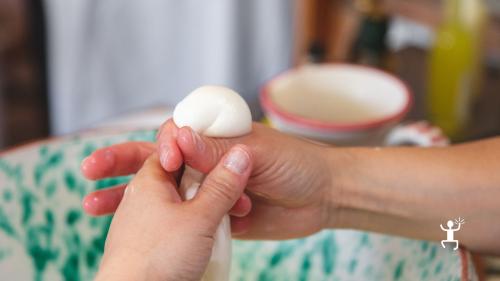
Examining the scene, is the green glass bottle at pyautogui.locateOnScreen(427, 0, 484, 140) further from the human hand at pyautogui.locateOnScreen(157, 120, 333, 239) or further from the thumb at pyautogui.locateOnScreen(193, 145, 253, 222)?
the thumb at pyautogui.locateOnScreen(193, 145, 253, 222)

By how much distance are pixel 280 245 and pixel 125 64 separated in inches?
32.4

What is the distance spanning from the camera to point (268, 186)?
50 cm

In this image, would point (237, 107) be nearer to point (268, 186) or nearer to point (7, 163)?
point (268, 186)

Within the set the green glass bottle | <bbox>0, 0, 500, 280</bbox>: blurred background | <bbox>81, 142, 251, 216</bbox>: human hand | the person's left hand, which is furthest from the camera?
<bbox>0, 0, 500, 280</bbox>: blurred background

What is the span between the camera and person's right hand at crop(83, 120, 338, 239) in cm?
45

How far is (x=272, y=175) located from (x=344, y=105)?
0.90ft

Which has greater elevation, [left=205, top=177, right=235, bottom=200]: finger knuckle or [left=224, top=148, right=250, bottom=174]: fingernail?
[left=224, top=148, right=250, bottom=174]: fingernail

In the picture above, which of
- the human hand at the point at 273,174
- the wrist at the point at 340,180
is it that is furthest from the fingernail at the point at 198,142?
the wrist at the point at 340,180

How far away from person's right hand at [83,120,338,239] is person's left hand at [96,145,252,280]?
2cm

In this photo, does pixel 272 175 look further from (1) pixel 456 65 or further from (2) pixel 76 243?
(1) pixel 456 65

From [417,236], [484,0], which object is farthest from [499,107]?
[417,236]

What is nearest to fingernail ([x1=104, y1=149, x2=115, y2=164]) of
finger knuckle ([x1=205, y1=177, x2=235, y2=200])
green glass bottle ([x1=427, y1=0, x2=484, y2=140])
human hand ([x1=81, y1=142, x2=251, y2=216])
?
human hand ([x1=81, y1=142, x2=251, y2=216])

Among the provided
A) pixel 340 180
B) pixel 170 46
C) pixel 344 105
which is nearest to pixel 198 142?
pixel 340 180

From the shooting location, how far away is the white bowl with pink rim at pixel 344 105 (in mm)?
631
